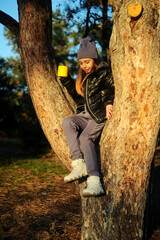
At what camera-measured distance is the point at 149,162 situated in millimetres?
2578

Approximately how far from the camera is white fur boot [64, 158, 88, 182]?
2.69 m

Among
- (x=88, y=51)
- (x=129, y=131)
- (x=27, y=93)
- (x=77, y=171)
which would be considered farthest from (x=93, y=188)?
(x=27, y=93)

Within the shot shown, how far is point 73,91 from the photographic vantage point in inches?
139

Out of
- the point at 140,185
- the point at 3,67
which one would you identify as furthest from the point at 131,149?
the point at 3,67

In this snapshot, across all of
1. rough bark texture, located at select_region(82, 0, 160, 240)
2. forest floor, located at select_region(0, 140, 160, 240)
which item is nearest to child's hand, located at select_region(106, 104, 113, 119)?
rough bark texture, located at select_region(82, 0, 160, 240)

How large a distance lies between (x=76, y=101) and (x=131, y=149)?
1432mm

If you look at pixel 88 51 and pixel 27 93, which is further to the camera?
pixel 27 93

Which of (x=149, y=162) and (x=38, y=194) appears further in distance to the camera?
(x=38, y=194)

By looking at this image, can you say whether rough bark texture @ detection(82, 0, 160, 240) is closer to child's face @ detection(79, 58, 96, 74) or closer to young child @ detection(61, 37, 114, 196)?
young child @ detection(61, 37, 114, 196)

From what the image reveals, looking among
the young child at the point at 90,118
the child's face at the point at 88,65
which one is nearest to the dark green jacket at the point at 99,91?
the young child at the point at 90,118

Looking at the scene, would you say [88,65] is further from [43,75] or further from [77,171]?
[77,171]

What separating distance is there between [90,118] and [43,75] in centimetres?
95

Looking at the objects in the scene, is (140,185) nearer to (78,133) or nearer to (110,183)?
(110,183)

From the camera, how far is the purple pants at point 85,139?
2.78 m
